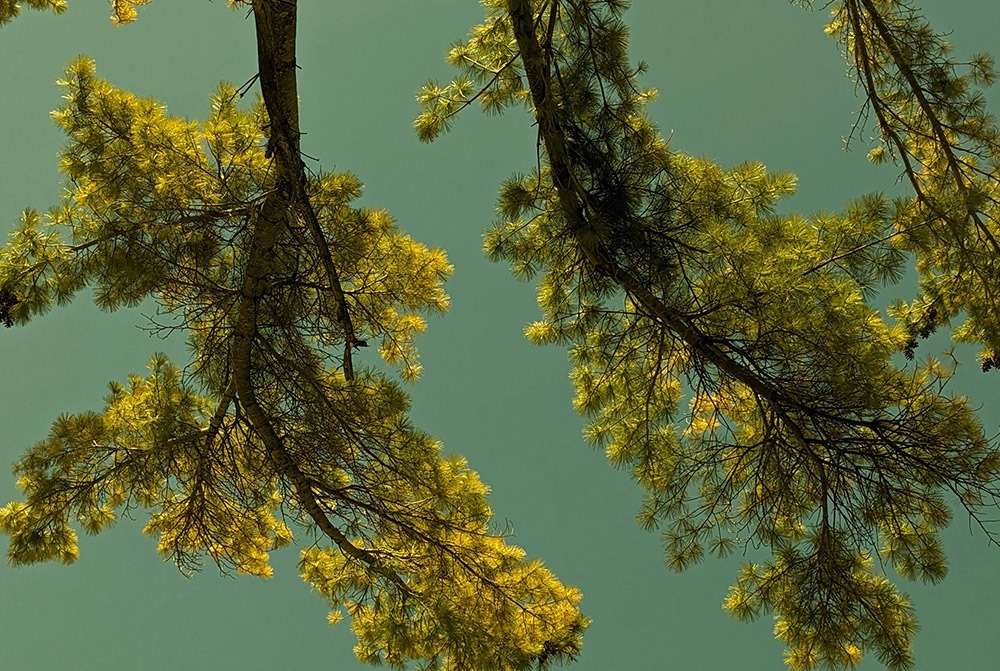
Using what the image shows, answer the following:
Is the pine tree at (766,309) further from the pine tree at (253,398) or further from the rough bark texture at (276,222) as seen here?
the rough bark texture at (276,222)

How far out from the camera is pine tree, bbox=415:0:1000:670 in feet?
12.3

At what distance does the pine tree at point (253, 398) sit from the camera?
12.1 ft

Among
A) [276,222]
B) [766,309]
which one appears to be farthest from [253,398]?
[766,309]

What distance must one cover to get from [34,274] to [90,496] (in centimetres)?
110

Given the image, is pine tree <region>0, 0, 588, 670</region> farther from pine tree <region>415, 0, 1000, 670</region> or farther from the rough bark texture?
pine tree <region>415, 0, 1000, 670</region>

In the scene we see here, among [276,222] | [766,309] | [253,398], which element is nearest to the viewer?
[276,222]

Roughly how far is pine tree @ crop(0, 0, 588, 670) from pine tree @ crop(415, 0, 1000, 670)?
804 mm

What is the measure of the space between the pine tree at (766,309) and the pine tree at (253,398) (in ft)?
2.64

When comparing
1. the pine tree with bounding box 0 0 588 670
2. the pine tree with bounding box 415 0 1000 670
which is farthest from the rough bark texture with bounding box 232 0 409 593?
the pine tree with bounding box 415 0 1000 670

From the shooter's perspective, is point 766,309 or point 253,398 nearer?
point 766,309

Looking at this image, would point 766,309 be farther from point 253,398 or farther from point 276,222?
point 253,398

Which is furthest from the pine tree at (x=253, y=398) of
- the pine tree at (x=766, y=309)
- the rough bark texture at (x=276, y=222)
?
the pine tree at (x=766, y=309)

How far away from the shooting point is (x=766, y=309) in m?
3.86

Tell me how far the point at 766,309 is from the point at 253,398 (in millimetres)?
2367
